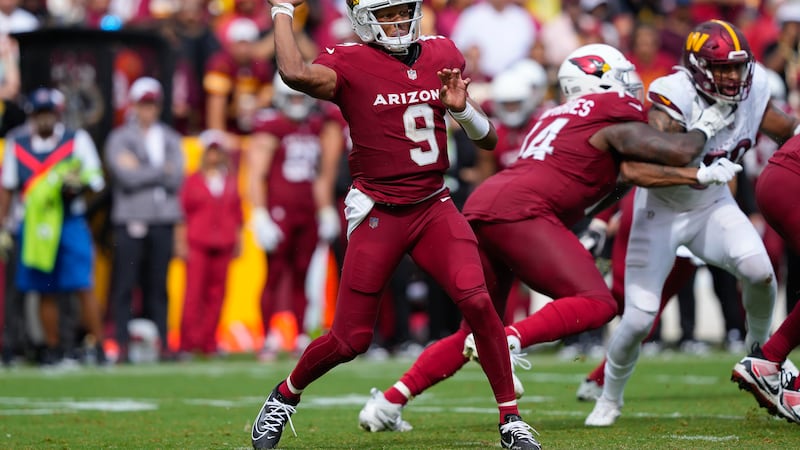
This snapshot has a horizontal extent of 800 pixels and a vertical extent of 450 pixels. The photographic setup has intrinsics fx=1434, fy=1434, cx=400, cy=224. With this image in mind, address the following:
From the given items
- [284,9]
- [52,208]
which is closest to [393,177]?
[284,9]

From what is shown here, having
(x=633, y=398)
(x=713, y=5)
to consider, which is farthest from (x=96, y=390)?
(x=713, y=5)

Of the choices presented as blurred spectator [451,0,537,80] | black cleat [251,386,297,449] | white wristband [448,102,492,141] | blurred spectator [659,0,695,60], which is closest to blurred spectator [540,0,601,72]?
blurred spectator [451,0,537,80]

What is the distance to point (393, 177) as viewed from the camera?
559cm

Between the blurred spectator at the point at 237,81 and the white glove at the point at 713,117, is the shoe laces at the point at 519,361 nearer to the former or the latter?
the white glove at the point at 713,117

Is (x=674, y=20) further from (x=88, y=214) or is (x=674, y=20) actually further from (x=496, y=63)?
(x=88, y=214)

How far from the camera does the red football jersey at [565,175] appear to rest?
639 cm

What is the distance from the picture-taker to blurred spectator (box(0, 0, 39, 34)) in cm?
1330

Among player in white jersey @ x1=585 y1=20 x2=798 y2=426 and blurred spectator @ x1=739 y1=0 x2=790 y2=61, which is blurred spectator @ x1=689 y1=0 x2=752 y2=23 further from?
player in white jersey @ x1=585 y1=20 x2=798 y2=426

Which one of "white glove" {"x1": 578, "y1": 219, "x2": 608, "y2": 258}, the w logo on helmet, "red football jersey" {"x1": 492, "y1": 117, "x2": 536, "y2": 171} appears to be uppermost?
the w logo on helmet

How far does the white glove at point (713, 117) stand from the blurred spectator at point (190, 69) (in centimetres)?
809

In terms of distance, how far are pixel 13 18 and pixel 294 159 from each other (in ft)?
10.8

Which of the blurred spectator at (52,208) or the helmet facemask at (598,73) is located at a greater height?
the helmet facemask at (598,73)

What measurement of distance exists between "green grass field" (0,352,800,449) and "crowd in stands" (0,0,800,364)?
950 mm

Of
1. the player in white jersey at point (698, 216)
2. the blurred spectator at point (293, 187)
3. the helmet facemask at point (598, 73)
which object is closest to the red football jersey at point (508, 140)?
the blurred spectator at point (293, 187)
